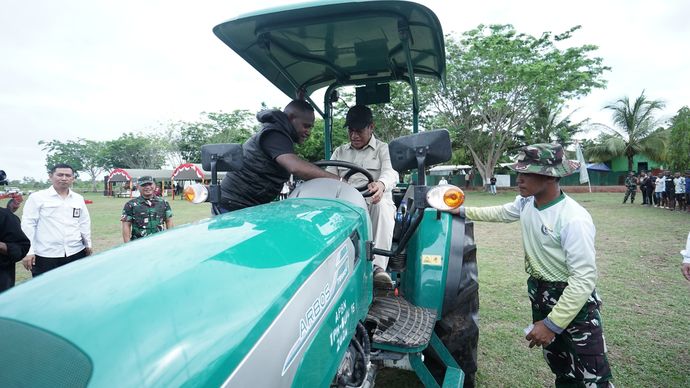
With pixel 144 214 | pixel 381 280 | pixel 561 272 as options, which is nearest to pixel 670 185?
pixel 561 272

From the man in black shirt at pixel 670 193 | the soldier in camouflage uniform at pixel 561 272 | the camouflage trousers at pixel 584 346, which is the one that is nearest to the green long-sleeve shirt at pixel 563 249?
the soldier in camouflage uniform at pixel 561 272

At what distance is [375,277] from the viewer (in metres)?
2.39

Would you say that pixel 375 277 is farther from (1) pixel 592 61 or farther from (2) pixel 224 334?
(1) pixel 592 61

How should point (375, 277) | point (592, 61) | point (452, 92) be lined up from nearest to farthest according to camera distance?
point (375, 277), point (592, 61), point (452, 92)

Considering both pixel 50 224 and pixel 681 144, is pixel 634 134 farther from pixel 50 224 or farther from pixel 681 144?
pixel 50 224

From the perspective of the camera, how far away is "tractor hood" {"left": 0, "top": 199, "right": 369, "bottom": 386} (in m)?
0.66

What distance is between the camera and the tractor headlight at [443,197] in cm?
194

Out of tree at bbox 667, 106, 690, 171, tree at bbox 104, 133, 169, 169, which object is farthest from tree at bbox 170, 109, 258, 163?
tree at bbox 667, 106, 690, 171

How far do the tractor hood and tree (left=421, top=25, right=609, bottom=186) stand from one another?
18.4 meters

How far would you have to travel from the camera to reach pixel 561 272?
86.8 inches

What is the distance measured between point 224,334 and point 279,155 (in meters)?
1.73

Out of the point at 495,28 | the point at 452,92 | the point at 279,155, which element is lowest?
the point at 279,155

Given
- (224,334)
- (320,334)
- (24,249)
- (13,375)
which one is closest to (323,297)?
(320,334)

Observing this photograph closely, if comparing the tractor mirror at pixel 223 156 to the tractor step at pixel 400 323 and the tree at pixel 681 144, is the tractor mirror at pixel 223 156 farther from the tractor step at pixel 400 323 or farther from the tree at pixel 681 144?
the tree at pixel 681 144
